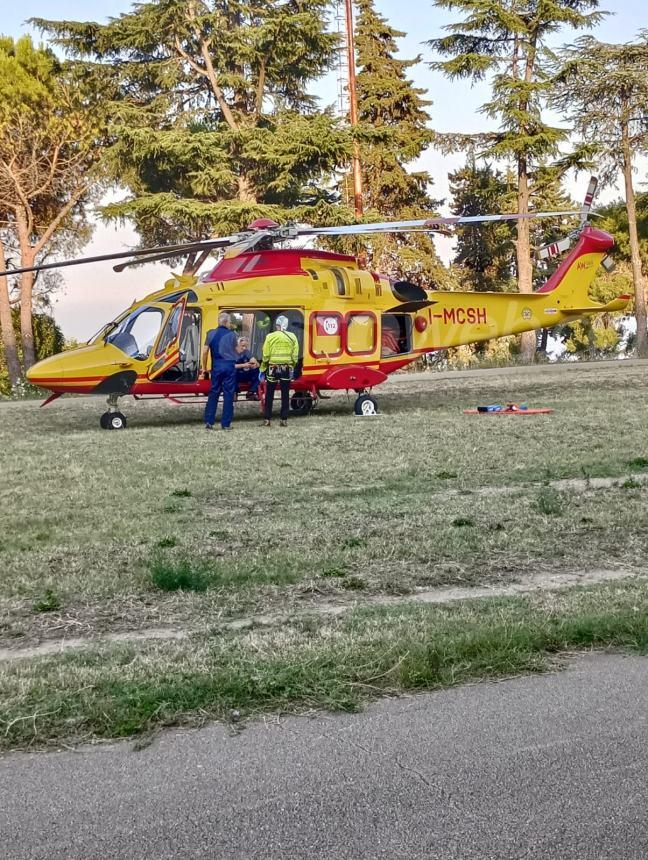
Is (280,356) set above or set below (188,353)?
below

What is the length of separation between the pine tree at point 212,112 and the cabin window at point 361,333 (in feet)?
53.2

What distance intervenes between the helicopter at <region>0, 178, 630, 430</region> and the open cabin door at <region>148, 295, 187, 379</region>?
0.02 metres

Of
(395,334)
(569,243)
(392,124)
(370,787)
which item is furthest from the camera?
(392,124)

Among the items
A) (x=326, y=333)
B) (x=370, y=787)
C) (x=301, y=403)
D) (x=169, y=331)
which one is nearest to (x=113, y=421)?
(x=169, y=331)

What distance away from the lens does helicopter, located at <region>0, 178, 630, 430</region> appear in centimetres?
1650

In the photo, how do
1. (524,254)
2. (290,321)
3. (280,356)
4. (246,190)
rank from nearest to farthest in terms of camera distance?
(280,356)
(290,321)
(246,190)
(524,254)

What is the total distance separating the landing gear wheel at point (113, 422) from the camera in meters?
16.9

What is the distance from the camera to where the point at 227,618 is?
5.16m

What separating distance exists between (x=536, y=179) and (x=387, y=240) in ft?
29.1

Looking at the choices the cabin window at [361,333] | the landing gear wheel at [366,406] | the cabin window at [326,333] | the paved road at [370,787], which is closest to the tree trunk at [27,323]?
the cabin window at [326,333]

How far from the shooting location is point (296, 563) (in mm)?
6230

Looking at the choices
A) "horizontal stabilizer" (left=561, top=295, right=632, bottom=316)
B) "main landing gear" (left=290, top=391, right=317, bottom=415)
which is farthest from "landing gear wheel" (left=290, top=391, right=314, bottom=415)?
"horizontal stabilizer" (left=561, top=295, right=632, bottom=316)

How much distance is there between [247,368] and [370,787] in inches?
547

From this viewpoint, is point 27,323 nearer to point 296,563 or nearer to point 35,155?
point 35,155
